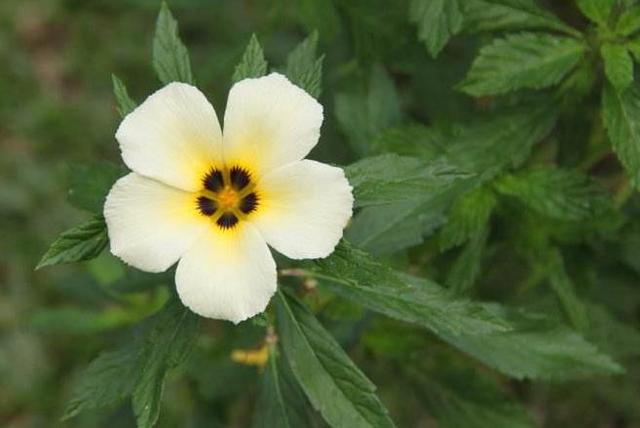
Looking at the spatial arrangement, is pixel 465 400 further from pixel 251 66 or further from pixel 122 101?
pixel 122 101

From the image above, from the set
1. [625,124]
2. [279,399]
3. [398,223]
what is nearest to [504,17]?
[625,124]

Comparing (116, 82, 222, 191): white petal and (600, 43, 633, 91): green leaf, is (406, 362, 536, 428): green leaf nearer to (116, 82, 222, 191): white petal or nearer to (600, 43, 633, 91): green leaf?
(600, 43, 633, 91): green leaf

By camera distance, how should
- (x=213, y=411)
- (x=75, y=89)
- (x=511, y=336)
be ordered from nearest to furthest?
(x=511, y=336), (x=213, y=411), (x=75, y=89)

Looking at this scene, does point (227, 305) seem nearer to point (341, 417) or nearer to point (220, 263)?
point (220, 263)

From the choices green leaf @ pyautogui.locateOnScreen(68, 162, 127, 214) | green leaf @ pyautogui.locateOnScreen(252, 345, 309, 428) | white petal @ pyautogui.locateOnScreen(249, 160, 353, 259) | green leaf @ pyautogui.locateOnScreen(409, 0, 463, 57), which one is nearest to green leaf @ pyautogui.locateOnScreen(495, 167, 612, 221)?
green leaf @ pyautogui.locateOnScreen(409, 0, 463, 57)

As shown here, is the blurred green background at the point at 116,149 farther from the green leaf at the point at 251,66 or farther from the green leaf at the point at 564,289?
the green leaf at the point at 251,66

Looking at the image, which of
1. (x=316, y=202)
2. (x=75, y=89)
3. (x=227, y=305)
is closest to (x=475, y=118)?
(x=316, y=202)
